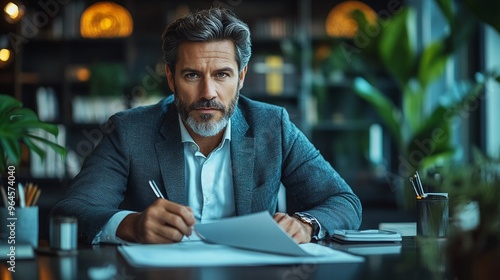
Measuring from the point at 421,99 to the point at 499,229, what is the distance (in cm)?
409

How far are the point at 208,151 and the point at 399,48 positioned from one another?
2824 millimetres

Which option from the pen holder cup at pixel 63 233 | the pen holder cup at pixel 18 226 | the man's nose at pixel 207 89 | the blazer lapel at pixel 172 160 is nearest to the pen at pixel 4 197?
the pen holder cup at pixel 18 226

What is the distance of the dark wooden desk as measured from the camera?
1.29 metres

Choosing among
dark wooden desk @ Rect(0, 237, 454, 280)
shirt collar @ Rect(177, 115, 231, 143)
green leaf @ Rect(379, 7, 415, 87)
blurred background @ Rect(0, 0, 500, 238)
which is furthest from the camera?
blurred background @ Rect(0, 0, 500, 238)

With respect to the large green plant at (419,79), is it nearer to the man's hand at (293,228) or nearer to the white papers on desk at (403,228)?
the white papers on desk at (403,228)

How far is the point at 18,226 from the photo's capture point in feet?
5.23

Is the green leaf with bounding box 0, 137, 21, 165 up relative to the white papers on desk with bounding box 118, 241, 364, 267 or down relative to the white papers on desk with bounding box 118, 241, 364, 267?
up

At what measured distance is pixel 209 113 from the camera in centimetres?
216

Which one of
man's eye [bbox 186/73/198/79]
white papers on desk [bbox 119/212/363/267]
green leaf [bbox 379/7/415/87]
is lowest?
white papers on desk [bbox 119/212/363/267]

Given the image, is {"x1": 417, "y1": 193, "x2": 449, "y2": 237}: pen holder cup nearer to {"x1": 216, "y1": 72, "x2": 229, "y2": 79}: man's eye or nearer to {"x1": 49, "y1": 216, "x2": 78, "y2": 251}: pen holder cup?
{"x1": 216, "y1": 72, "x2": 229, "y2": 79}: man's eye

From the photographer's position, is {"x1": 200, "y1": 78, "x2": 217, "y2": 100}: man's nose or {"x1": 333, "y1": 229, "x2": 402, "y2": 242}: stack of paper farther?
{"x1": 200, "y1": 78, "x2": 217, "y2": 100}: man's nose

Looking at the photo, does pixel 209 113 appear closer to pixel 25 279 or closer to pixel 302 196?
pixel 302 196

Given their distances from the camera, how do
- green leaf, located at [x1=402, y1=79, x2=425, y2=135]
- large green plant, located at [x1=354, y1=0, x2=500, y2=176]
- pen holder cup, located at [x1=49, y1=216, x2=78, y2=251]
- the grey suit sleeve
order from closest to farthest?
pen holder cup, located at [x1=49, y1=216, x2=78, y2=251]
the grey suit sleeve
large green plant, located at [x1=354, y1=0, x2=500, y2=176]
green leaf, located at [x1=402, y1=79, x2=425, y2=135]

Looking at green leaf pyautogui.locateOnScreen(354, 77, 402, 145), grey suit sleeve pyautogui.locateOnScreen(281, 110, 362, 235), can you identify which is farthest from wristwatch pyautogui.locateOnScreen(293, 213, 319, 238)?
green leaf pyautogui.locateOnScreen(354, 77, 402, 145)
